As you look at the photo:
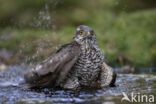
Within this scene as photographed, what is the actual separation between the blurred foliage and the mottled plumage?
18.5ft

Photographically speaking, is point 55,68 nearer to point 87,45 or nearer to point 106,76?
point 87,45

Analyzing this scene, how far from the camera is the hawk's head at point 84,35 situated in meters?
9.96

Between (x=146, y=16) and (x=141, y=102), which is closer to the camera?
(x=141, y=102)

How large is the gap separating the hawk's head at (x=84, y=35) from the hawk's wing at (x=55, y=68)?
0.14m

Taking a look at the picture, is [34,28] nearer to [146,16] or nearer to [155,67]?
[146,16]

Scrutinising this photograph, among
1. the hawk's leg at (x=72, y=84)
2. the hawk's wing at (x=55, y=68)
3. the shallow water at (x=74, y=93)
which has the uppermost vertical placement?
the hawk's wing at (x=55, y=68)

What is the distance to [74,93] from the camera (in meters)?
9.75

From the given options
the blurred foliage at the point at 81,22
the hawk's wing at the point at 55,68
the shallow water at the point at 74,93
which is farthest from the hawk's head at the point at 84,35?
the blurred foliage at the point at 81,22

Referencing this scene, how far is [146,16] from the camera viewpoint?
715 inches

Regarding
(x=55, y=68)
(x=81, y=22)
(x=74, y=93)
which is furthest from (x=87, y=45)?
(x=81, y=22)

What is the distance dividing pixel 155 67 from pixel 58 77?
6202 millimetres

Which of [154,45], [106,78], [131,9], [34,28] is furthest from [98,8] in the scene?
[106,78]

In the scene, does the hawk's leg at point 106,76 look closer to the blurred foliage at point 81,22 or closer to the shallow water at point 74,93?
the shallow water at point 74,93

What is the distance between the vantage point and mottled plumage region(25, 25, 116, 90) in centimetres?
979
